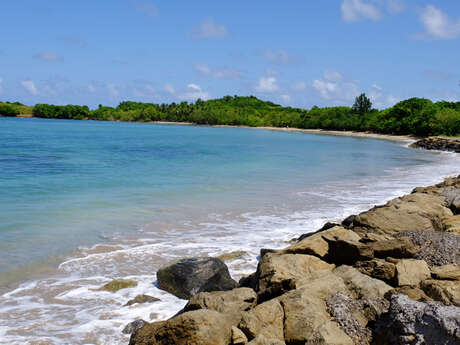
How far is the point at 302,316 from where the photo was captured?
4855 mm

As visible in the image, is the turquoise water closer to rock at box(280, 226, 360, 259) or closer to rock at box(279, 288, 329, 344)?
rock at box(280, 226, 360, 259)

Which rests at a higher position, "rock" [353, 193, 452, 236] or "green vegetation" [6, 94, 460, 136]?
"green vegetation" [6, 94, 460, 136]

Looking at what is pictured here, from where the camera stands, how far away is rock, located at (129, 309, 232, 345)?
4.53 meters

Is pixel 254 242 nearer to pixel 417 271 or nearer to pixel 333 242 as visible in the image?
pixel 333 242

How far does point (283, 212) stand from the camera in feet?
45.3

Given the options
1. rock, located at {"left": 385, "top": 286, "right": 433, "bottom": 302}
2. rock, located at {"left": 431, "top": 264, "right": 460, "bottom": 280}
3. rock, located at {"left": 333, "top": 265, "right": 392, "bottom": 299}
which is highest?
rock, located at {"left": 431, "top": 264, "right": 460, "bottom": 280}

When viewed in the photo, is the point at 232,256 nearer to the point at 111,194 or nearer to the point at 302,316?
the point at 302,316

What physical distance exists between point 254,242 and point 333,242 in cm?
328

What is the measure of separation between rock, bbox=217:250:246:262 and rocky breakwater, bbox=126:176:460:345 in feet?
4.93

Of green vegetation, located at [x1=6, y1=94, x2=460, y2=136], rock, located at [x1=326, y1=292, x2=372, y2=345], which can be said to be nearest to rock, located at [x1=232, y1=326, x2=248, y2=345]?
rock, located at [x1=326, y1=292, x2=372, y2=345]

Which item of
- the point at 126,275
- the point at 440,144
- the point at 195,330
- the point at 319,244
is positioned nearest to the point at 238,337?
the point at 195,330

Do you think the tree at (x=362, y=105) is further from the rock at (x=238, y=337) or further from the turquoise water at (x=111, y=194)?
the rock at (x=238, y=337)

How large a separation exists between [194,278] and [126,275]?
66.9 inches

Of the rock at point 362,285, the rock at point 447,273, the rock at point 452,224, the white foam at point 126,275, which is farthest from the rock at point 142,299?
the rock at point 452,224
